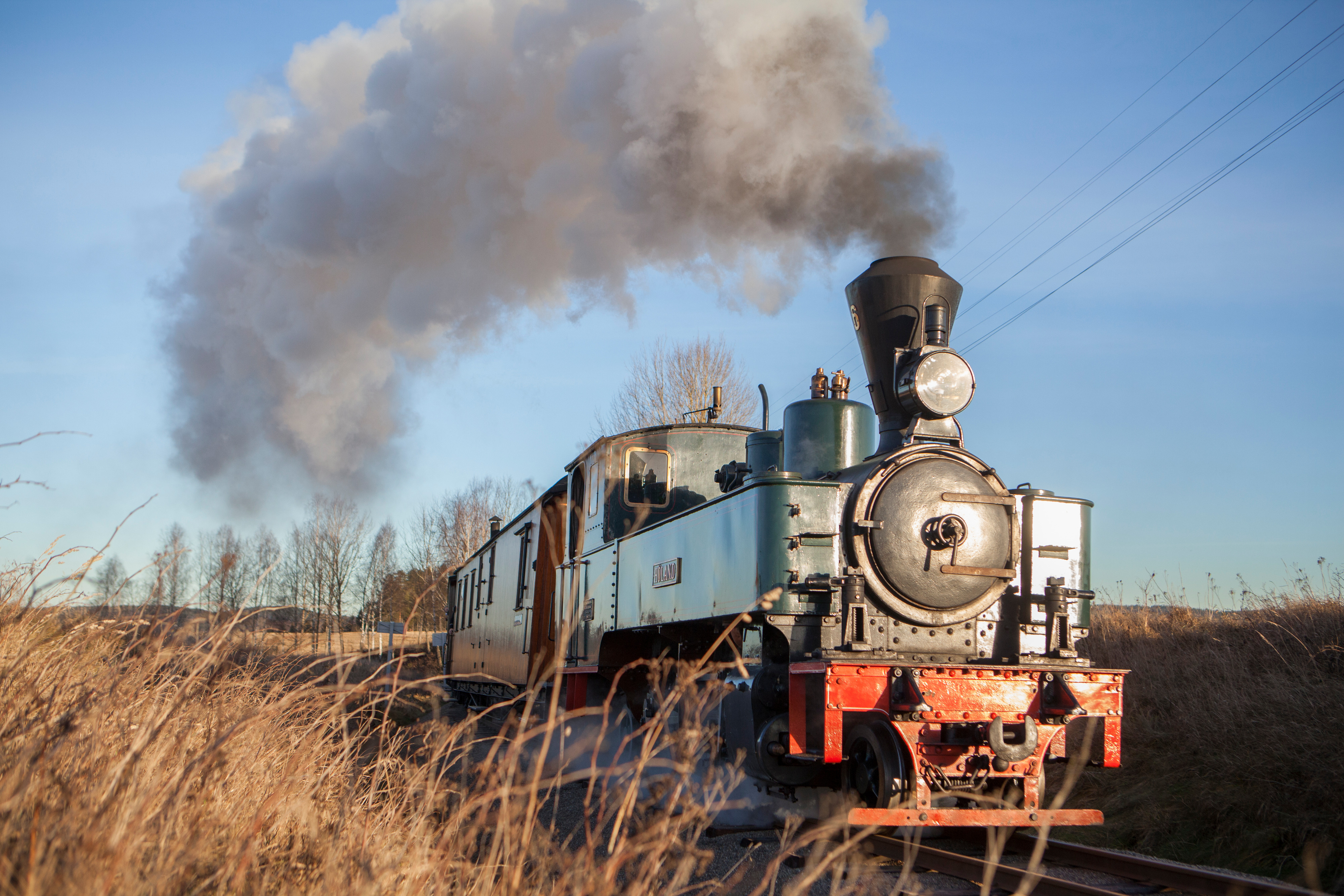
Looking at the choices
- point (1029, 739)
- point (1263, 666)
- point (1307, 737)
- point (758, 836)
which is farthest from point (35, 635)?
point (1263, 666)

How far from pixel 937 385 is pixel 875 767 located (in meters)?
2.24

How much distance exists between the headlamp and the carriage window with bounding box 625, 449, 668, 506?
2.61 m

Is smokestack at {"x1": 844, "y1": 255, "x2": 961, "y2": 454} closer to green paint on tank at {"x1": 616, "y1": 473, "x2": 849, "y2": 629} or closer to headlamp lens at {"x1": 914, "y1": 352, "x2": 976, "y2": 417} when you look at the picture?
headlamp lens at {"x1": 914, "y1": 352, "x2": 976, "y2": 417}

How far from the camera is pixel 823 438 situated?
6.53m

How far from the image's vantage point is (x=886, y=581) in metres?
5.38

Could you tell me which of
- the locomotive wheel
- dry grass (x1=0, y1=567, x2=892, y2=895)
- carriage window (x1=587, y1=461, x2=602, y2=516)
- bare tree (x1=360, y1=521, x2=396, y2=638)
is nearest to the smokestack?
the locomotive wheel

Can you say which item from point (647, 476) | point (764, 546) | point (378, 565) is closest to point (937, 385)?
point (764, 546)

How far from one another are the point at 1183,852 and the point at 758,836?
2586mm

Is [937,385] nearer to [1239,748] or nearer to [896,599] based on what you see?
[896,599]

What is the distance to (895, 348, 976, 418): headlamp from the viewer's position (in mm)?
5699

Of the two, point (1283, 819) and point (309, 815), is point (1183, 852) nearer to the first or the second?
point (1283, 819)

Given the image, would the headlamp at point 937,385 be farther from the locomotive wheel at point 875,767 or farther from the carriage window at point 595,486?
the carriage window at point 595,486

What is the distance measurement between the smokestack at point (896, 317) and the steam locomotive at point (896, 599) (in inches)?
0.4

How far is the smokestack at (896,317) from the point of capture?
5.95 meters
